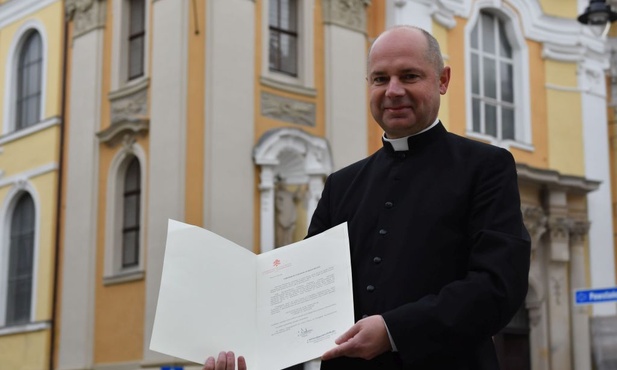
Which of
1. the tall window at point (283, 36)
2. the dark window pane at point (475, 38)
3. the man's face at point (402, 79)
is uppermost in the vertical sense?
the dark window pane at point (475, 38)

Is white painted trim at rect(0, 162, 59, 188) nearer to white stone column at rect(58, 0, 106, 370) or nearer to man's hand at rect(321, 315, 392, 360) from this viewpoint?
white stone column at rect(58, 0, 106, 370)

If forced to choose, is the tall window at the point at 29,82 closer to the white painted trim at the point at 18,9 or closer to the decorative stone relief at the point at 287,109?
the white painted trim at the point at 18,9

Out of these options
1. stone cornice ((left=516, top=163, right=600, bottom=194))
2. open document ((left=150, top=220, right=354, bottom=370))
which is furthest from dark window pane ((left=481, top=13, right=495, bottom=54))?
open document ((left=150, top=220, right=354, bottom=370))

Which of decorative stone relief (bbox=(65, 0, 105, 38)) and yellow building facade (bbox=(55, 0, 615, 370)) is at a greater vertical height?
decorative stone relief (bbox=(65, 0, 105, 38))

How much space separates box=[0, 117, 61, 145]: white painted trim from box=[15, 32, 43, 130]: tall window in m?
0.18

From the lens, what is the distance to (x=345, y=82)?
19047 mm

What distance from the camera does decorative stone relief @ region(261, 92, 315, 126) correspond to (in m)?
18.1

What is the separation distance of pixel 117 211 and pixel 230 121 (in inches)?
115

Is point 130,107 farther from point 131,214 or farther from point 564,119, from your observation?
point 564,119

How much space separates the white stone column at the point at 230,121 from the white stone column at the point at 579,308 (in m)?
7.91

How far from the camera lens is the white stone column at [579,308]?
71.3 ft

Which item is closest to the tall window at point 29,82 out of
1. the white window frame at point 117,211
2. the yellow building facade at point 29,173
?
the yellow building facade at point 29,173

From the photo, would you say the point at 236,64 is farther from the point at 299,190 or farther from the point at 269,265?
the point at 269,265

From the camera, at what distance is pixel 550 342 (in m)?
21.6
